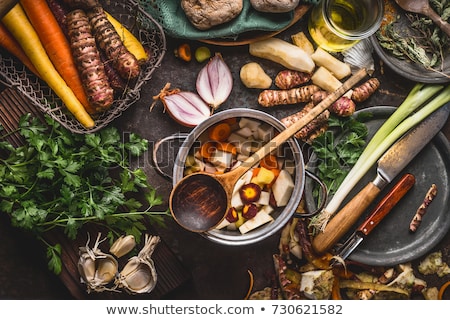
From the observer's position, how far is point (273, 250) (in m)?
1.93

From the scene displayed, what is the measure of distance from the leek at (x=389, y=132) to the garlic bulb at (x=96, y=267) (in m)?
0.68

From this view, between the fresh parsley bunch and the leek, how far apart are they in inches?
22.9

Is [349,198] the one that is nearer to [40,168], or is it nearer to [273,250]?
[273,250]

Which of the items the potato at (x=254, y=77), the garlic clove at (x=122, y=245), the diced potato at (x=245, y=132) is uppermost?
the potato at (x=254, y=77)

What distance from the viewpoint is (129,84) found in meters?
1.85

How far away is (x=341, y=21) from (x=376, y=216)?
675mm

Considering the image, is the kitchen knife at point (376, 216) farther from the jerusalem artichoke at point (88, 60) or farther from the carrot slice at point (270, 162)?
the jerusalem artichoke at point (88, 60)

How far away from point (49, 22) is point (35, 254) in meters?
0.78

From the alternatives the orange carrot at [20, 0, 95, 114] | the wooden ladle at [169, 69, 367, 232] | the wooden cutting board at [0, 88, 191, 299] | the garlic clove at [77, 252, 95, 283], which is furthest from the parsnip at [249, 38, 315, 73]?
the garlic clove at [77, 252, 95, 283]

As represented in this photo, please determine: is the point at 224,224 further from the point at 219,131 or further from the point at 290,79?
the point at 290,79

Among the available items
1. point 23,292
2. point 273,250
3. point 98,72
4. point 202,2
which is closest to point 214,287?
point 273,250

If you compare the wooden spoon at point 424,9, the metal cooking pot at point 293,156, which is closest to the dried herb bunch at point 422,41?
the wooden spoon at point 424,9

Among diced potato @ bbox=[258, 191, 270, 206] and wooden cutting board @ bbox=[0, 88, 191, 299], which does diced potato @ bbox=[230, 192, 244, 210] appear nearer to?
diced potato @ bbox=[258, 191, 270, 206]

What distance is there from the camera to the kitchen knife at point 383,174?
Answer: 184 centimetres
